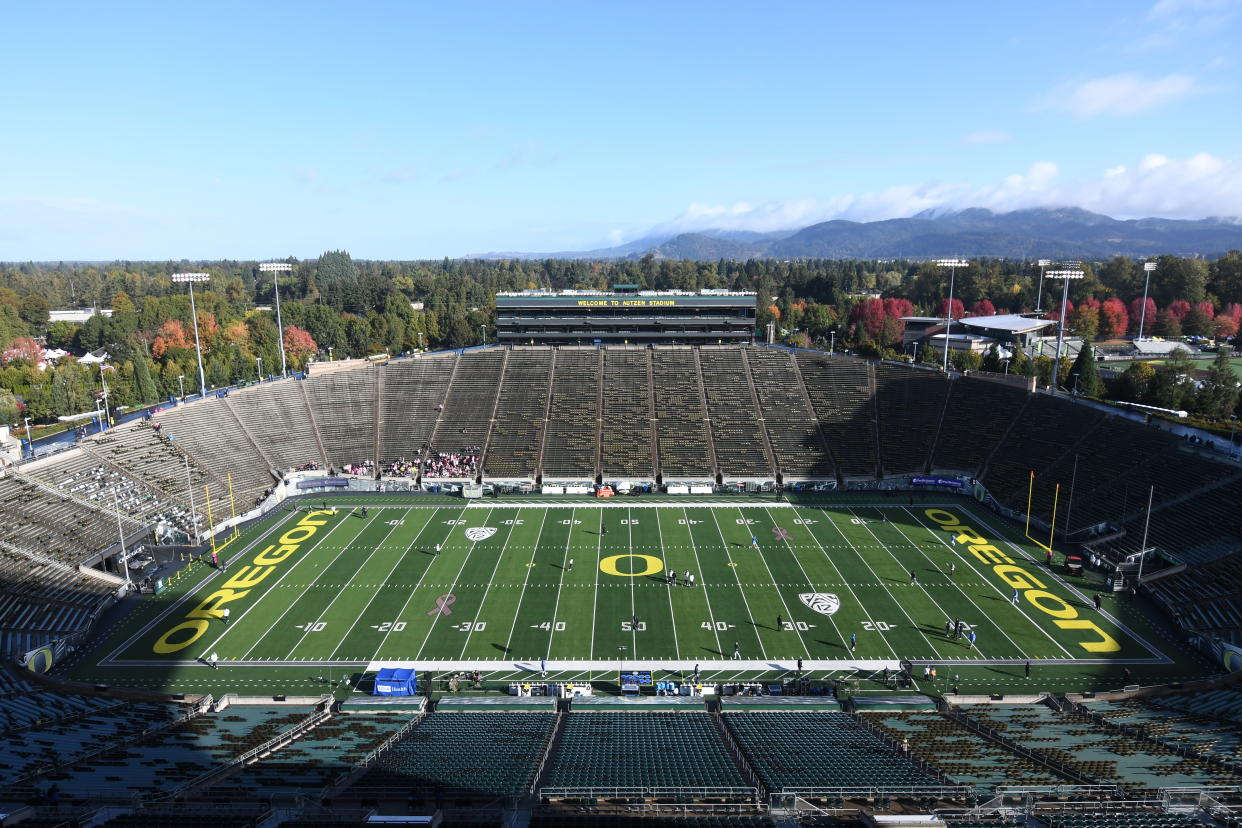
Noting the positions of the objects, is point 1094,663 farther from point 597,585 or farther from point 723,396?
point 723,396

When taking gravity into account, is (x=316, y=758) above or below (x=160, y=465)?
below

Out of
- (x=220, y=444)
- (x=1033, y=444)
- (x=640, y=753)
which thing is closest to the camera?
(x=640, y=753)

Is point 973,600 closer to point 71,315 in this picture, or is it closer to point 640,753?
point 640,753

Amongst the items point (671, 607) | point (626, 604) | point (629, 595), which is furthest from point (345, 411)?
point (671, 607)

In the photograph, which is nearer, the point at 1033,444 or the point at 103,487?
the point at 103,487

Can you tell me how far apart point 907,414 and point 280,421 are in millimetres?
47452

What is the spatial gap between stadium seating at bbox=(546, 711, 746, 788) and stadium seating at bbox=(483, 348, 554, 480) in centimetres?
2831

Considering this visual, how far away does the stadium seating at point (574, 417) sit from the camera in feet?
165

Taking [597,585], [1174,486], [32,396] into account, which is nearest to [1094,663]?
[1174,486]

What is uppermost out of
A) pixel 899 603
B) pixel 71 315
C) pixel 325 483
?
pixel 71 315

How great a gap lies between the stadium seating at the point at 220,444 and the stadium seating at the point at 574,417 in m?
19.2

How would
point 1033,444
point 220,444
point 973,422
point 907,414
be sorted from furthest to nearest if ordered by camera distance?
point 907,414 < point 973,422 < point 220,444 < point 1033,444

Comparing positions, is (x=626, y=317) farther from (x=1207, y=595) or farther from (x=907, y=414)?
(x=1207, y=595)

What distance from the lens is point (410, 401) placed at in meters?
57.3
